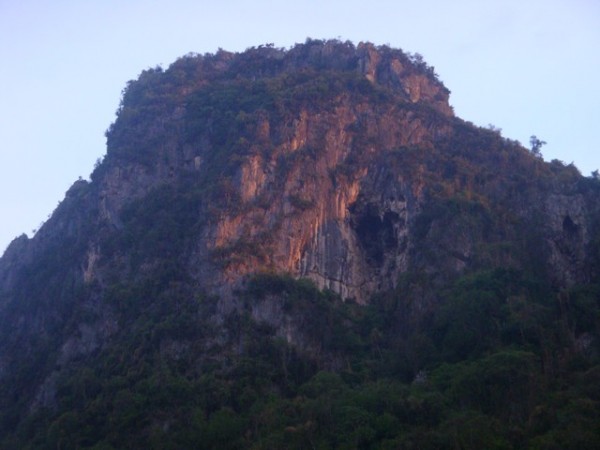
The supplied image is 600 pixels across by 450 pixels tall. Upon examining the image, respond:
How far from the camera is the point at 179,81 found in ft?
209

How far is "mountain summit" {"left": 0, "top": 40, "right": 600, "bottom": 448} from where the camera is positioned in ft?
126

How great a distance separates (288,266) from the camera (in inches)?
1834

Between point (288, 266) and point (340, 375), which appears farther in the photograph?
point (288, 266)

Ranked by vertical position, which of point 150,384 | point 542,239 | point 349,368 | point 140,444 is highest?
point 542,239

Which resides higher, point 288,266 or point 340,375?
point 288,266

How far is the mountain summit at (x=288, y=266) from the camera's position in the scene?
38.4m

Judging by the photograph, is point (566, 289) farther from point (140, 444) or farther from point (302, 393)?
point (140, 444)

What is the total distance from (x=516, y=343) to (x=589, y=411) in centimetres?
776

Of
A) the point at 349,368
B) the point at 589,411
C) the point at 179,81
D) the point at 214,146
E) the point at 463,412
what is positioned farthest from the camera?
the point at 179,81

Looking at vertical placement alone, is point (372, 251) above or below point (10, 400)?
above

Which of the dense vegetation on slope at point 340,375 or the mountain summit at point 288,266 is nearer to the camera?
the dense vegetation on slope at point 340,375

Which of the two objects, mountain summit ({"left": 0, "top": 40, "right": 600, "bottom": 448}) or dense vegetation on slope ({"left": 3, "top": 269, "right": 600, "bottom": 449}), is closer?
dense vegetation on slope ({"left": 3, "top": 269, "right": 600, "bottom": 449})

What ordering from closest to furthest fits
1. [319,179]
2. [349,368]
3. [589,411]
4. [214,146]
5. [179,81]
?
[589,411], [349,368], [319,179], [214,146], [179,81]

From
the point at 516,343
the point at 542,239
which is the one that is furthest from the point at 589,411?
the point at 542,239
